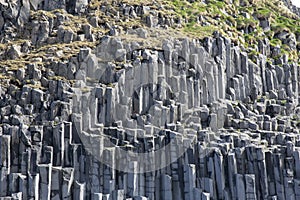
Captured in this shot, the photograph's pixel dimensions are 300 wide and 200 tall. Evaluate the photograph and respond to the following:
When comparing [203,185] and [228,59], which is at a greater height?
[228,59]

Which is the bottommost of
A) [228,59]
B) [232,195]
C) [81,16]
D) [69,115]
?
[232,195]

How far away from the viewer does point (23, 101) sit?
130ft

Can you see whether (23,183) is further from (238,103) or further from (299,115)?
(299,115)

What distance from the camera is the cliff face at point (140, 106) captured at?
37.0 m

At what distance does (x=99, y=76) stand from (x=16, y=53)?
555cm

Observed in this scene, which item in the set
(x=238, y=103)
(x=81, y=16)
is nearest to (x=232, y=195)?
(x=238, y=103)

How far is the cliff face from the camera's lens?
3703cm

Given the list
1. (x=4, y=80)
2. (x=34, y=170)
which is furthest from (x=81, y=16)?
(x=34, y=170)

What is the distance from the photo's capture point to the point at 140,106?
133ft

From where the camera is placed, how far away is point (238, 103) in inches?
1709

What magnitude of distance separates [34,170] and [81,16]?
15.1m

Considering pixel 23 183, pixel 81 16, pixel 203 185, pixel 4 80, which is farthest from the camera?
pixel 81 16

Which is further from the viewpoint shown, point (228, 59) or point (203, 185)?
point (228, 59)

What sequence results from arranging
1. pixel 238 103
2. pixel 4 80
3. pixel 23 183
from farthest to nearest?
pixel 238 103
pixel 4 80
pixel 23 183
